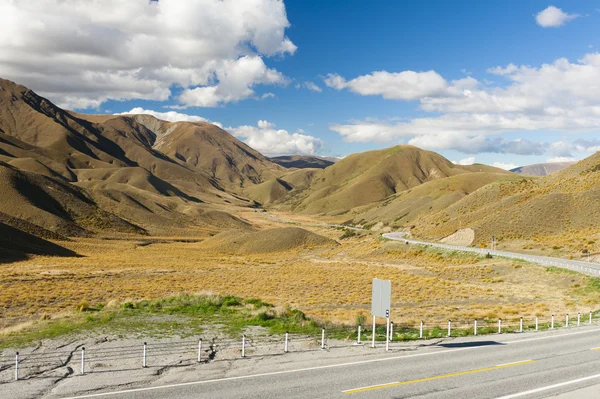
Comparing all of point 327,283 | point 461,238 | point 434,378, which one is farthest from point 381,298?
point 461,238

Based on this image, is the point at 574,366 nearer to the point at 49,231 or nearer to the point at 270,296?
the point at 270,296

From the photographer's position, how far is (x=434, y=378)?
1503cm

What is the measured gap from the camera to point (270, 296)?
4409cm

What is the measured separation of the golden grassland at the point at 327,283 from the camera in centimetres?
3569

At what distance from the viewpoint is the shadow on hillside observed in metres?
74.2

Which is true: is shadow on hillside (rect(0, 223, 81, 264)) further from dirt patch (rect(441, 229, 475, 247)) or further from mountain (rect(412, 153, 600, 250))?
mountain (rect(412, 153, 600, 250))

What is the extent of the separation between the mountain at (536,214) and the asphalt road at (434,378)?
53.7 meters

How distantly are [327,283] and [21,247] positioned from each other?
60.4 meters

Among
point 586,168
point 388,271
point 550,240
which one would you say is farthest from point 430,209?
point 388,271

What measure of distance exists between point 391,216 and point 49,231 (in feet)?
340

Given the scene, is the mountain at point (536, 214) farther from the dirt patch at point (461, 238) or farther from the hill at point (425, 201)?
the hill at point (425, 201)

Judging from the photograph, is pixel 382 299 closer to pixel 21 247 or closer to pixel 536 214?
pixel 536 214

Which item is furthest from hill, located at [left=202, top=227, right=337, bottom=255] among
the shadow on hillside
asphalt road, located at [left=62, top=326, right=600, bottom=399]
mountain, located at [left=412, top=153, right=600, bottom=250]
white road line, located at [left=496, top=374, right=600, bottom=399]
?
white road line, located at [left=496, top=374, right=600, bottom=399]

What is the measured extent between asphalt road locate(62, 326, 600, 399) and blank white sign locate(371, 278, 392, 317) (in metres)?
1.82
